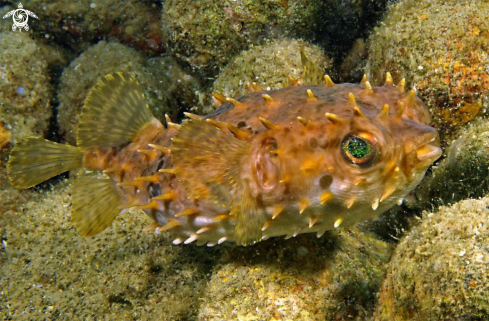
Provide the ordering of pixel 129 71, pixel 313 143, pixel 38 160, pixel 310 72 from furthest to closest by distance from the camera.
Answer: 1. pixel 129 71
2. pixel 38 160
3. pixel 310 72
4. pixel 313 143

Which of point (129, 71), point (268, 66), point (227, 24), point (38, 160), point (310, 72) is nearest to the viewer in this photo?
point (310, 72)

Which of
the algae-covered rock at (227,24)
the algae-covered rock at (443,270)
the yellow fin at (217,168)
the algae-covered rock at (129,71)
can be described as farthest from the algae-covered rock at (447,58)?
the algae-covered rock at (129,71)

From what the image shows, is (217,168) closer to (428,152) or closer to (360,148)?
(360,148)

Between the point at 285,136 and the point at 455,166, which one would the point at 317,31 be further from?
the point at 285,136

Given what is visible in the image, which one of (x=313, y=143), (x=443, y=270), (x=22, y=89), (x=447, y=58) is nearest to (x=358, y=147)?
(x=313, y=143)

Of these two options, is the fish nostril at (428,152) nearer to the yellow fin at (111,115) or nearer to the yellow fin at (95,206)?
the yellow fin at (111,115)

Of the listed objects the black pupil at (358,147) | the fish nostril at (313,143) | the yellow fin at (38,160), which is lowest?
the yellow fin at (38,160)
